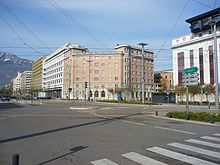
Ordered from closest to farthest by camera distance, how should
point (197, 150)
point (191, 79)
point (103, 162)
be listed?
point (103, 162)
point (197, 150)
point (191, 79)

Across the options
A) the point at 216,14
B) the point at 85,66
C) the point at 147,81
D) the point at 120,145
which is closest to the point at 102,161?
the point at 120,145

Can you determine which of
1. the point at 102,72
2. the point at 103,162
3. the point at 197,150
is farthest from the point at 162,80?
the point at 103,162

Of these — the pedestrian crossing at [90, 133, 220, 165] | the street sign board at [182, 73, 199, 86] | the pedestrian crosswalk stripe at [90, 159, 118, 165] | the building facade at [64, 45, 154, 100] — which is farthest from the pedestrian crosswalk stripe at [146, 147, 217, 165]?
the building facade at [64, 45, 154, 100]

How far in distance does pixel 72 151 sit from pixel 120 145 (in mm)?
1885

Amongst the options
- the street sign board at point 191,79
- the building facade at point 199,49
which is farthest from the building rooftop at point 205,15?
the street sign board at point 191,79

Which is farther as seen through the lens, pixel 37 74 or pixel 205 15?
pixel 37 74

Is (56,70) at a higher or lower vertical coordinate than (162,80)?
higher

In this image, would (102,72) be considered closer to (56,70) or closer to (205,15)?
(56,70)

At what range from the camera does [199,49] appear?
7312cm

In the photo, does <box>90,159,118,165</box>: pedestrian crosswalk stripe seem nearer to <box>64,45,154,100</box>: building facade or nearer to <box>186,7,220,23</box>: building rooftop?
<box>186,7,220,23</box>: building rooftop

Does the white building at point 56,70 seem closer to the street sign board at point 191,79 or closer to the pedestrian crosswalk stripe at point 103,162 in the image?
the street sign board at point 191,79

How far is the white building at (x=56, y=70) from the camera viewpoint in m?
123

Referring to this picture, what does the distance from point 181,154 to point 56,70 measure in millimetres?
128401

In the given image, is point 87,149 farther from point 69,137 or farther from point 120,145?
point 69,137
